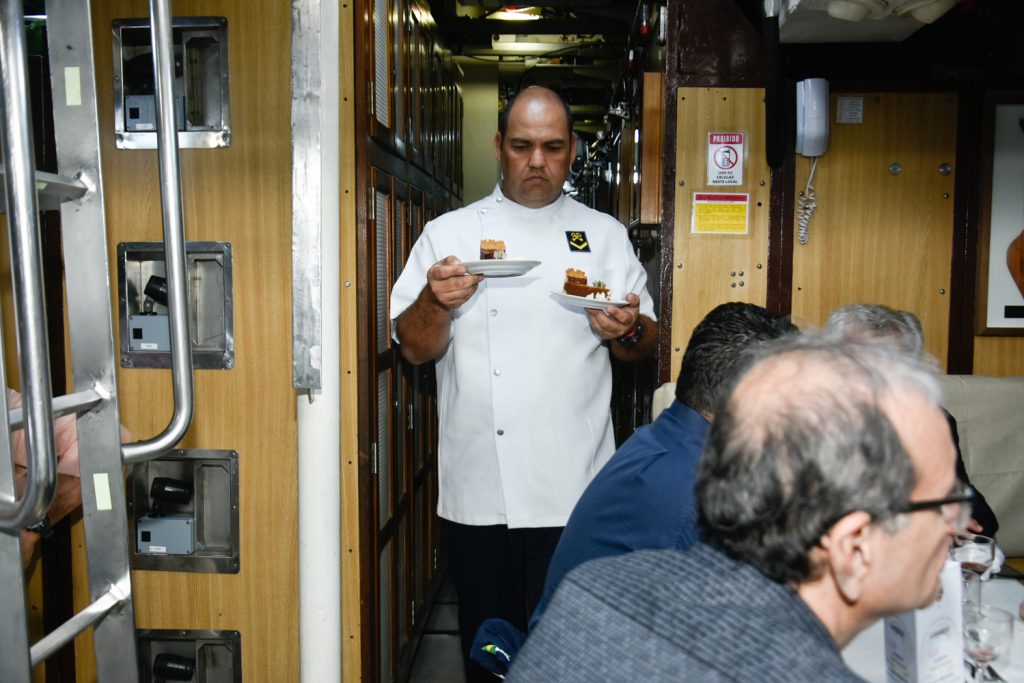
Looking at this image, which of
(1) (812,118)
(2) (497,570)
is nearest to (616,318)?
(2) (497,570)

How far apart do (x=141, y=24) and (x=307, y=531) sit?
5.08 ft

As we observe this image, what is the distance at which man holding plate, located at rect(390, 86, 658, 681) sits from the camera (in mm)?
2551

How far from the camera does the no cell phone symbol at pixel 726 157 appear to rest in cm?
287

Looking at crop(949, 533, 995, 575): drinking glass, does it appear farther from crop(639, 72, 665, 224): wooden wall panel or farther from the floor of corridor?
the floor of corridor

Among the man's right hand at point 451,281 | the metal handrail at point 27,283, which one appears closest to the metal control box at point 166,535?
the man's right hand at point 451,281

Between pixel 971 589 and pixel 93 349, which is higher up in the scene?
pixel 93 349

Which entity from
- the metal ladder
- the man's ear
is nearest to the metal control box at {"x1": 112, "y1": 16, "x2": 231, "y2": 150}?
the metal ladder

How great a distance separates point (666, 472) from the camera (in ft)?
4.63

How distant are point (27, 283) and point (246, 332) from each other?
4.39ft

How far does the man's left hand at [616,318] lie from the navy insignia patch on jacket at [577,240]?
24cm

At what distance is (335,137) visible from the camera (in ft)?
7.84

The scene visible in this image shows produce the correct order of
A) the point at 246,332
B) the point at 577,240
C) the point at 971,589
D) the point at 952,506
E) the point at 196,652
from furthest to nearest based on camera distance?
the point at 577,240, the point at 196,652, the point at 246,332, the point at 971,589, the point at 952,506

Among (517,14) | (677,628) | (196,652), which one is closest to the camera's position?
(677,628)

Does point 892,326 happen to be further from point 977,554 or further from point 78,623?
point 78,623
